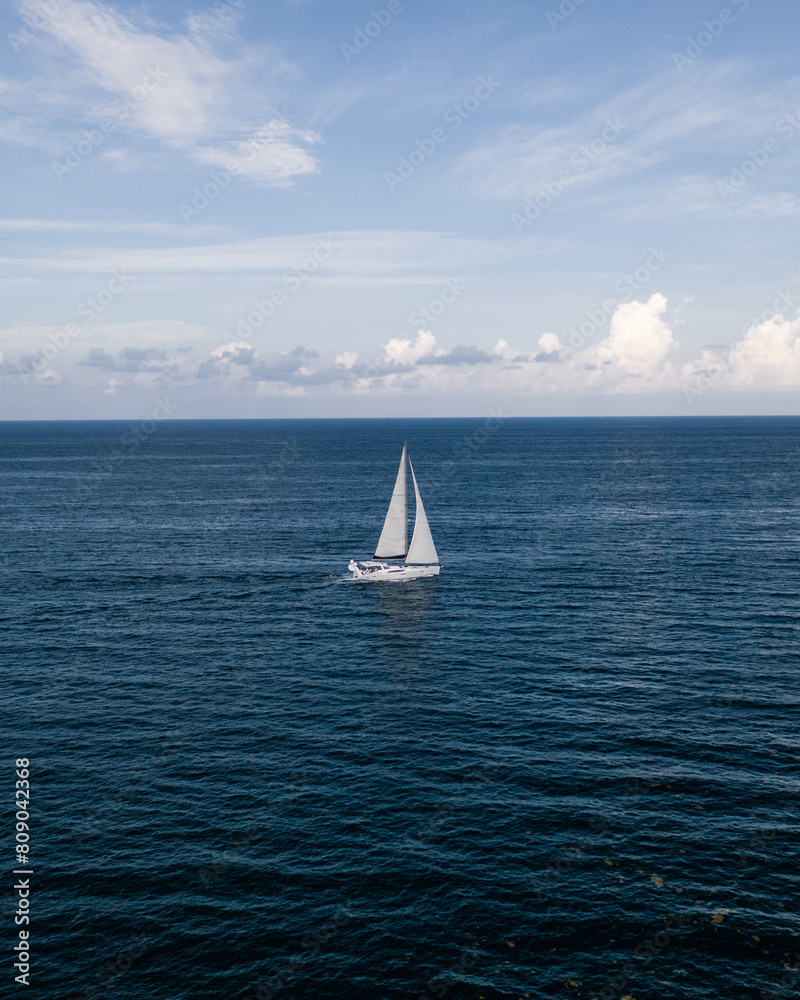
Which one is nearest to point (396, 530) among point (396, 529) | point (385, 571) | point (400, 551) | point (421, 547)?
point (396, 529)

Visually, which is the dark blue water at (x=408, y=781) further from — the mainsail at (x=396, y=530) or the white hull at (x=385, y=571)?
the mainsail at (x=396, y=530)

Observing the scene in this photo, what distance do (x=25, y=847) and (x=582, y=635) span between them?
5202cm

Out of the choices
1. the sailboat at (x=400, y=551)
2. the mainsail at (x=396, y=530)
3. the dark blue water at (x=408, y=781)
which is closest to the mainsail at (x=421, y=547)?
the sailboat at (x=400, y=551)

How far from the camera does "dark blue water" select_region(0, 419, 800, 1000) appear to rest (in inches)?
1267

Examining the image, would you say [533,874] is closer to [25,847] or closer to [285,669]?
[25,847]

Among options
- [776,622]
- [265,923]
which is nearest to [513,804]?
[265,923]

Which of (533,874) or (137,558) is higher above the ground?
(137,558)

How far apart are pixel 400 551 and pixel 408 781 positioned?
5378cm

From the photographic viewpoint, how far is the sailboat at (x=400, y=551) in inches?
3752

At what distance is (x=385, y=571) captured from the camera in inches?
3760

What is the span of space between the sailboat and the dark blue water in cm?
365

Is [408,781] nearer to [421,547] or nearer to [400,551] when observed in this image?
[421,547]

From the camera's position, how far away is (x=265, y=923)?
112 feet

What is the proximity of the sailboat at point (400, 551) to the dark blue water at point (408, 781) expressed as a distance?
3654 millimetres
